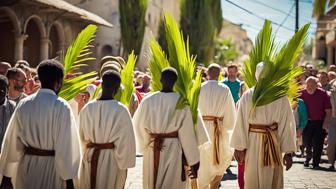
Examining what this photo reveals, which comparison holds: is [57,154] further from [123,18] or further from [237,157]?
[123,18]

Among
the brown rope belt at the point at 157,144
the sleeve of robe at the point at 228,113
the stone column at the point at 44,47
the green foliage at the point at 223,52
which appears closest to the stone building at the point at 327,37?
the green foliage at the point at 223,52

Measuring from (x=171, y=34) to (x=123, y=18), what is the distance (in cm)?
2550

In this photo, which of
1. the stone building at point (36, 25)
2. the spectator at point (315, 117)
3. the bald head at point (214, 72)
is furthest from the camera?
the stone building at point (36, 25)

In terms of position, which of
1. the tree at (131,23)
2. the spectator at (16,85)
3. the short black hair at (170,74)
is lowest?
the spectator at (16,85)

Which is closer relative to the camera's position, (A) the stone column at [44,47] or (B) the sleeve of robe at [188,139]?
(B) the sleeve of robe at [188,139]

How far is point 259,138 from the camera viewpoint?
6953 mm

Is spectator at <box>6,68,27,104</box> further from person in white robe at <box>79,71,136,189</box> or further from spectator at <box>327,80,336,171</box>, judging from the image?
spectator at <box>327,80,336,171</box>

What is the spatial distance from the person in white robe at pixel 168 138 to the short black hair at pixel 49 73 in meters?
1.59

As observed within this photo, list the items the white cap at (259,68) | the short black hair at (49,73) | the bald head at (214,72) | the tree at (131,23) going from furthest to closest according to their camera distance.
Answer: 1. the tree at (131,23)
2. the bald head at (214,72)
3. the white cap at (259,68)
4. the short black hair at (49,73)

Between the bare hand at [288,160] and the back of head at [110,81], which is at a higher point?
the back of head at [110,81]

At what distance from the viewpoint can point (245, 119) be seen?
7.04 m

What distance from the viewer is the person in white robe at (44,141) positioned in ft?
16.6

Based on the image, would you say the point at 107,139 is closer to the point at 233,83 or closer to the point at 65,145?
the point at 65,145

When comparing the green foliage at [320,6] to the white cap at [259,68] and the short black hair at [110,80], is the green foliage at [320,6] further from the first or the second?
the short black hair at [110,80]
